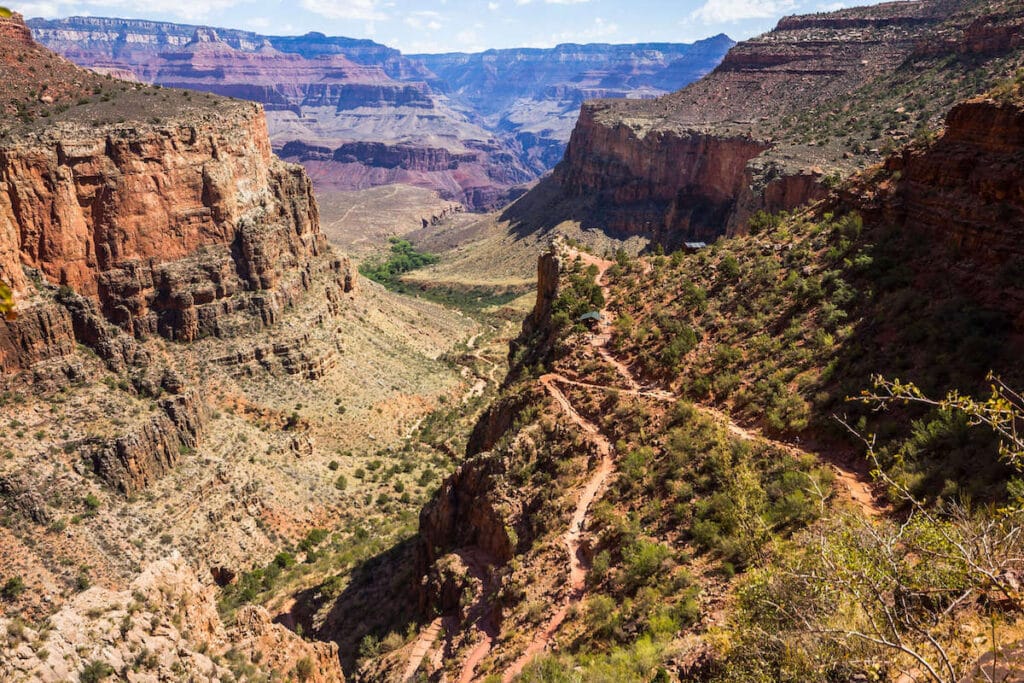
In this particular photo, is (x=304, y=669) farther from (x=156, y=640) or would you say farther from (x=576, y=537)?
(x=576, y=537)

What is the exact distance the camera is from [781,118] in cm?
9106

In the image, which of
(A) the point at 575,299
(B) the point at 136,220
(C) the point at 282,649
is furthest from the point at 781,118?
(C) the point at 282,649

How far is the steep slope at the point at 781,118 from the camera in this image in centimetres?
6706

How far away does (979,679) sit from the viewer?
8.34 meters

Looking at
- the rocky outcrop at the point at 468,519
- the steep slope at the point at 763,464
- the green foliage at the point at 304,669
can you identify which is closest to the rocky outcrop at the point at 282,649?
the green foliage at the point at 304,669

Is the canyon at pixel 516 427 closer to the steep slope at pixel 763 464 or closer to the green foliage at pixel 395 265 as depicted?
the steep slope at pixel 763 464

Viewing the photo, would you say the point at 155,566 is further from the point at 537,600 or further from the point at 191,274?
the point at 191,274

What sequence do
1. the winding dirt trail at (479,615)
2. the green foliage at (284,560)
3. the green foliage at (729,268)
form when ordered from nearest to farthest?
the winding dirt trail at (479,615), the green foliage at (729,268), the green foliage at (284,560)

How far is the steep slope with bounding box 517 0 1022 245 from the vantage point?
6706 centimetres

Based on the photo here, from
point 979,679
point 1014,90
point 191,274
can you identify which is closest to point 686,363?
point 1014,90

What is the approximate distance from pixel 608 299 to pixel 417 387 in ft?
97.1

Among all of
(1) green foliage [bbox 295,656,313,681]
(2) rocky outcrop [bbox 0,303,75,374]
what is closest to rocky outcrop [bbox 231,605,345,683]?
(1) green foliage [bbox 295,656,313,681]

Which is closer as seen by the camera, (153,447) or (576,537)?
(576,537)

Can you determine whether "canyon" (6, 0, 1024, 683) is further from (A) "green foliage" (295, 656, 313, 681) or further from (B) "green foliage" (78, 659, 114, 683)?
(B) "green foliage" (78, 659, 114, 683)
